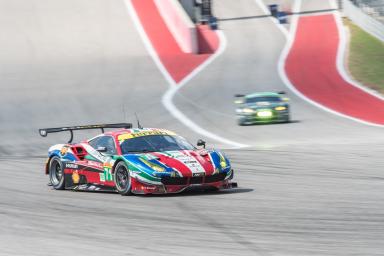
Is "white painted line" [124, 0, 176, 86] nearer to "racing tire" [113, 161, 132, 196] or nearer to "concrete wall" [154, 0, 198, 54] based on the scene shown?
"concrete wall" [154, 0, 198, 54]

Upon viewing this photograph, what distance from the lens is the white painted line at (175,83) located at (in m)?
28.0

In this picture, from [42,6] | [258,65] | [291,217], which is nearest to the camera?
[291,217]

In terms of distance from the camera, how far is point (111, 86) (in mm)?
37531

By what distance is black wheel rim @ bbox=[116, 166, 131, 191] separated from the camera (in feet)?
49.8

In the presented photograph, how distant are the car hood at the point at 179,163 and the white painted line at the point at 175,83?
9.87m

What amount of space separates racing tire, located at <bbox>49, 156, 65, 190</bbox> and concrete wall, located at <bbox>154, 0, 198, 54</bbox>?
27.9m

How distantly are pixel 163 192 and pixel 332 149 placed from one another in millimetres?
8680

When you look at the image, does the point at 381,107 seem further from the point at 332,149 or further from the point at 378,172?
the point at 378,172

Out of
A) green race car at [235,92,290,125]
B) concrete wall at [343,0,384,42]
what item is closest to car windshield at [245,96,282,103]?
green race car at [235,92,290,125]

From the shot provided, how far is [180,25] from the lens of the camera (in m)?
47.0

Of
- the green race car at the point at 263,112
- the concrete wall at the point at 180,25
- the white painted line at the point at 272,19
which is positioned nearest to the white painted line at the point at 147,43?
the concrete wall at the point at 180,25

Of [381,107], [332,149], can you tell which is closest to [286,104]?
[381,107]

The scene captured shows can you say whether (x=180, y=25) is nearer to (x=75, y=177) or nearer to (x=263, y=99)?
(x=263, y=99)

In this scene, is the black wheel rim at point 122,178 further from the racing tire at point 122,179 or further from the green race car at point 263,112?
the green race car at point 263,112
